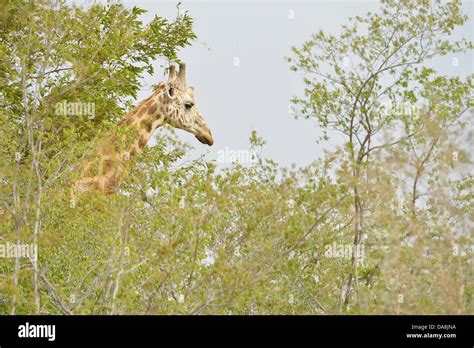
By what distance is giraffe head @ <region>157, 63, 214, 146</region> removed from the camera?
2038cm

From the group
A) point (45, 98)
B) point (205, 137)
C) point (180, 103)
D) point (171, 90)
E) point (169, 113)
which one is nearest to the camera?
point (45, 98)

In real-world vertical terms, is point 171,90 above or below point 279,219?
above

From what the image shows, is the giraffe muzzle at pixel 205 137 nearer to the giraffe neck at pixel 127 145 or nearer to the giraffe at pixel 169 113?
the giraffe at pixel 169 113

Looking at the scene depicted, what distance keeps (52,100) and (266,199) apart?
3.95 metres

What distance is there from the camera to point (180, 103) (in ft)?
67.7

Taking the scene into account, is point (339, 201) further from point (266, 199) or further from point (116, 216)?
point (116, 216)

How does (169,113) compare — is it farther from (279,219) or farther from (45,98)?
(279,219)

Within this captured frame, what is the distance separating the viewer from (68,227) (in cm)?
1465

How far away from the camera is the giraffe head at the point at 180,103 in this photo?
802 inches
